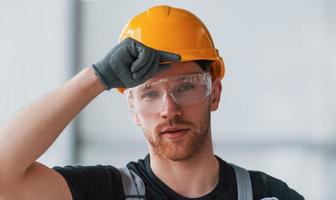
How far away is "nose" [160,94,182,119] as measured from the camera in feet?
5.39

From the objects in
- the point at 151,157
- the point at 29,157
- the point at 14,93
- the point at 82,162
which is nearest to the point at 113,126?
the point at 82,162

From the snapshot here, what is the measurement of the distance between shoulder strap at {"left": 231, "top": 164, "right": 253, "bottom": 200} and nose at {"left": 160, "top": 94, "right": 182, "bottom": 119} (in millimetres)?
289

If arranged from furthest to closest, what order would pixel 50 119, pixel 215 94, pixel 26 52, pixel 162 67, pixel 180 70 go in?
1. pixel 26 52
2. pixel 215 94
3. pixel 180 70
4. pixel 162 67
5. pixel 50 119

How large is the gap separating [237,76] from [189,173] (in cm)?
191

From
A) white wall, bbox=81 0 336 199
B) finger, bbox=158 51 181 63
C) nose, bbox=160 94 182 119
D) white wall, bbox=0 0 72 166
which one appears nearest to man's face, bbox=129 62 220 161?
nose, bbox=160 94 182 119

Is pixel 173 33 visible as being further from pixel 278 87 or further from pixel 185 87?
pixel 278 87

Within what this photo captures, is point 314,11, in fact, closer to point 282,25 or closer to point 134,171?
point 282,25

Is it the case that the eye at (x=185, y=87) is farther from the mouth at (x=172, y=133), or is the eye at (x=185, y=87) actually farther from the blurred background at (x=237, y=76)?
the blurred background at (x=237, y=76)

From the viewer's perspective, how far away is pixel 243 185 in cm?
A: 172

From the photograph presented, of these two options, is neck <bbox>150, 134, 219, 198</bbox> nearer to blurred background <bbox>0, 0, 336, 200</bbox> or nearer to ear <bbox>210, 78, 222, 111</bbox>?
ear <bbox>210, 78, 222, 111</bbox>

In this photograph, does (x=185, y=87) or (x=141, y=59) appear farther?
(x=185, y=87)

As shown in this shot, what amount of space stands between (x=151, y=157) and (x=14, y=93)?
7.86 feet

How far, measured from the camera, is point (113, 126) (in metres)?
3.83

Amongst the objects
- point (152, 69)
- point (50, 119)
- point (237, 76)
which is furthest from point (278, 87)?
point (50, 119)
